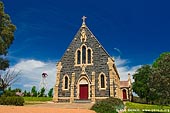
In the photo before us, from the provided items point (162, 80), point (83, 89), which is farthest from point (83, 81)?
point (162, 80)

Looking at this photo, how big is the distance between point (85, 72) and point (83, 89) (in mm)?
2689

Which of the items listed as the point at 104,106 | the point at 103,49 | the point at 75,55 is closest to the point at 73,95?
the point at 75,55

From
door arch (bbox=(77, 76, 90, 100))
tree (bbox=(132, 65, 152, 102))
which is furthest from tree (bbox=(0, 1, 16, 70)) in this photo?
tree (bbox=(132, 65, 152, 102))

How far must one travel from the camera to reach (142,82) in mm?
47906

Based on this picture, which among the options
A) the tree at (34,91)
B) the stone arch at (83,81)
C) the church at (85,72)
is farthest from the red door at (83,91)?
the tree at (34,91)

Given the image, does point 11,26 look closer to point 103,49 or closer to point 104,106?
point 103,49

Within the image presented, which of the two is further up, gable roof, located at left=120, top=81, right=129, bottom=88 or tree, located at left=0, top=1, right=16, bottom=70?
tree, located at left=0, top=1, right=16, bottom=70

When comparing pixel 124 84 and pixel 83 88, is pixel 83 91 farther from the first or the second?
pixel 124 84

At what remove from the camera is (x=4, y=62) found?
101 feet

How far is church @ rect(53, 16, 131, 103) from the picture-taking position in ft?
99.8

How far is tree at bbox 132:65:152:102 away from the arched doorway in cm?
→ 2034

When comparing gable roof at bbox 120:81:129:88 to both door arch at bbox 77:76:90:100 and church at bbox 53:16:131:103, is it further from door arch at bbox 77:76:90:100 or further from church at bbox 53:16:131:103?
door arch at bbox 77:76:90:100

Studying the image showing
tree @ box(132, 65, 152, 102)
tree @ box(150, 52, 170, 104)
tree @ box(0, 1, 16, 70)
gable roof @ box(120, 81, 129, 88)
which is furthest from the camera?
gable roof @ box(120, 81, 129, 88)

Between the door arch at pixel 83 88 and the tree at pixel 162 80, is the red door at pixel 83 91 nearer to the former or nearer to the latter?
the door arch at pixel 83 88
